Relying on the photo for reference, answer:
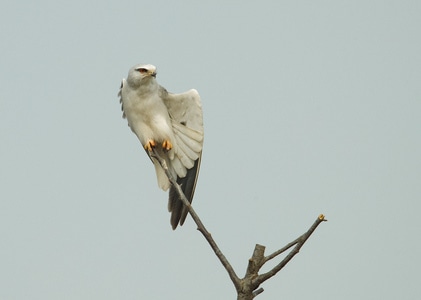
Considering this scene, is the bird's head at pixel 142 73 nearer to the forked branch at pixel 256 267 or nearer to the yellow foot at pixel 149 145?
the yellow foot at pixel 149 145

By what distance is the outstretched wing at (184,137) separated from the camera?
966cm

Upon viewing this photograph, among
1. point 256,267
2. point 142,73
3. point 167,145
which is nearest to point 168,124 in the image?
point 167,145

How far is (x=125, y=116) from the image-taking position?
9695 millimetres

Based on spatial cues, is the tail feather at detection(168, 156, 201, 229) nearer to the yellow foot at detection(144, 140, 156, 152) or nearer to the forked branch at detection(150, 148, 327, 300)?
the yellow foot at detection(144, 140, 156, 152)

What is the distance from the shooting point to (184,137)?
9.89 m

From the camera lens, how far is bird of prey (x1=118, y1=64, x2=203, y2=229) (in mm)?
9359

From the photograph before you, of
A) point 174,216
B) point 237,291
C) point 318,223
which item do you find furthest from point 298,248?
point 174,216

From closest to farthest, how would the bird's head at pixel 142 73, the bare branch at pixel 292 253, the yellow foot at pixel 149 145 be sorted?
1. the bare branch at pixel 292 253
2. the bird's head at pixel 142 73
3. the yellow foot at pixel 149 145

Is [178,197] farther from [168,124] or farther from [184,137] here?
[168,124]

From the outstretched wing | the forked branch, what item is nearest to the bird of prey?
the outstretched wing

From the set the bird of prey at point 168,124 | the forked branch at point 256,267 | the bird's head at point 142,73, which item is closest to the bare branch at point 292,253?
the forked branch at point 256,267

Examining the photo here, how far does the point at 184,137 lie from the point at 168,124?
0.32 m

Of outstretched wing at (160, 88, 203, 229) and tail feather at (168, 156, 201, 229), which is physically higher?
outstretched wing at (160, 88, 203, 229)

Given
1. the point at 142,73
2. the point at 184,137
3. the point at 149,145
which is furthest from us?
the point at 184,137
